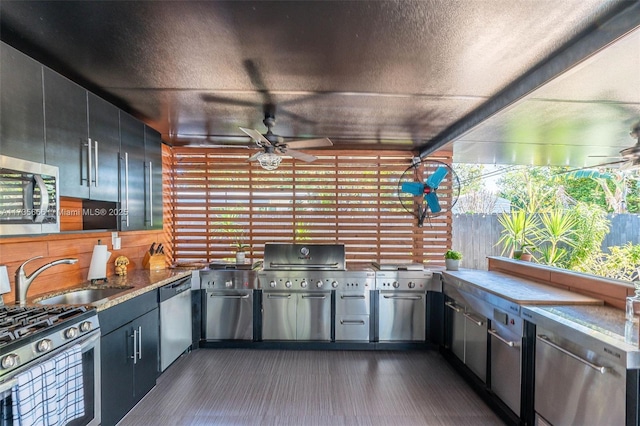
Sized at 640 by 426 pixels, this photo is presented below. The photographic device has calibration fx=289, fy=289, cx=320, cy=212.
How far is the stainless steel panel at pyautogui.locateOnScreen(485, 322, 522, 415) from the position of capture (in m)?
1.98

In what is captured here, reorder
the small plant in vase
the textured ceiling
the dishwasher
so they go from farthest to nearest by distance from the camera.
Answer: the small plant in vase
the dishwasher
the textured ceiling

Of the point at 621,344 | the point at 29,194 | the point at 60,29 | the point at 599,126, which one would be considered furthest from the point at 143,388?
the point at 599,126

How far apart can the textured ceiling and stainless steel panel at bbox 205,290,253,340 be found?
1.94 metres

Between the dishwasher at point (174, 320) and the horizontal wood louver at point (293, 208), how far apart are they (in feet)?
2.94

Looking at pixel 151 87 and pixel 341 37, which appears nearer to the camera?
pixel 341 37

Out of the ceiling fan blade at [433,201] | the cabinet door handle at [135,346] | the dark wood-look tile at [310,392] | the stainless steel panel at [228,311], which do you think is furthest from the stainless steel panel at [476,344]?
the cabinet door handle at [135,346]

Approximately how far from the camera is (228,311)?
11.0 ft

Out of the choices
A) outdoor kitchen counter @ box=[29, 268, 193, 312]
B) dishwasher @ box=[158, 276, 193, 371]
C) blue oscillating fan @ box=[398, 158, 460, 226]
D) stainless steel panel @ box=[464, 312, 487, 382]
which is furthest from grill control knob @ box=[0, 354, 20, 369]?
blue oscillating fan @ box=[398, 158, 460, 226]

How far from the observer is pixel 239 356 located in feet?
10.5

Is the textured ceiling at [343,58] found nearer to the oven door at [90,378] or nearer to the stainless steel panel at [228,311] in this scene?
the oven door at [90,378]

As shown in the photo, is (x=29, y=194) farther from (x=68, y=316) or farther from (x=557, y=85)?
(x=557, y=85)

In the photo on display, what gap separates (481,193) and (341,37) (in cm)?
692

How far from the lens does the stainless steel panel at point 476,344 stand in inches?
94.7

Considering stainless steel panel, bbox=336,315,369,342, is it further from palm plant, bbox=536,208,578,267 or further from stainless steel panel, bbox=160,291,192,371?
palm plant, bbox=536,208,578,267
